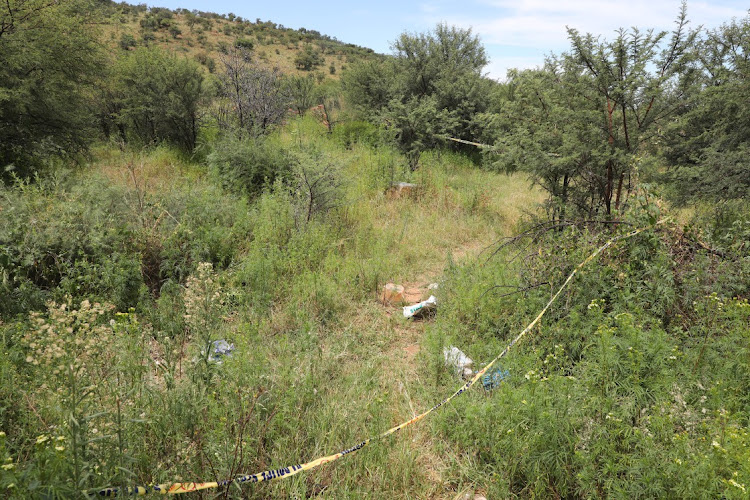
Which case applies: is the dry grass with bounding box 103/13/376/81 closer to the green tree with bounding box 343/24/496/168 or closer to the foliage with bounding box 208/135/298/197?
the green tree with bounding box 343/24/496/168

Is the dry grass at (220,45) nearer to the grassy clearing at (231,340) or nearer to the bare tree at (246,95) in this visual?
the bare tree at (246,95)

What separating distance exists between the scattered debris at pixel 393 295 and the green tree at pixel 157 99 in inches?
332

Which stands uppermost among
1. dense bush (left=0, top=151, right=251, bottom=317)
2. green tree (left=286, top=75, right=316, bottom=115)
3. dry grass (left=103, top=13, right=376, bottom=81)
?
dry grass (left=103, top=13, right=376, bottom=81)

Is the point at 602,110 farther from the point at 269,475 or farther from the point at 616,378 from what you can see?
the point at 269,475

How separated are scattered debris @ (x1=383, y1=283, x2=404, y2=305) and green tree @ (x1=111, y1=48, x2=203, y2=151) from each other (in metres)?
8.43

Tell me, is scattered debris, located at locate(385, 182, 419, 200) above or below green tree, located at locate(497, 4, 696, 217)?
below

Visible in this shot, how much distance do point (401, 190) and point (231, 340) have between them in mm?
5531

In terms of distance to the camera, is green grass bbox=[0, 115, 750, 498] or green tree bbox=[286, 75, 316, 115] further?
green tree bbox=[286, 75, 316, 115]

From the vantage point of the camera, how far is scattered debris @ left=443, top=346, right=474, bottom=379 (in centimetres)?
340

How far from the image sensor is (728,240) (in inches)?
171

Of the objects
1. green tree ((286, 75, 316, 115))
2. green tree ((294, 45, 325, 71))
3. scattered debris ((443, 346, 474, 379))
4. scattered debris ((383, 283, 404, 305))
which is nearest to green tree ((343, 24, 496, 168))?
green tree ((286, 75, 316, 115))

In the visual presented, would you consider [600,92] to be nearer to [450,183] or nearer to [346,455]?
[450,183]

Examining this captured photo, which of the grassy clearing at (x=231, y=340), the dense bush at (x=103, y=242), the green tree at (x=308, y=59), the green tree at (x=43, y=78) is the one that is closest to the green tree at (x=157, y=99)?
the green tree at (x=43, y=78)

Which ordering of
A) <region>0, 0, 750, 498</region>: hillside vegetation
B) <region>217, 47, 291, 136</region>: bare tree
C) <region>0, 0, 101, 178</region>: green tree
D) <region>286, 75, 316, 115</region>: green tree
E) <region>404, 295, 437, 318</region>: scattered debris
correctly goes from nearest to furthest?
<region>0, 0, 750, 498</region>: hillside vegetation < <region>404, 295, 437, 318</region>: scattered debris < <region>0, 0, 101, 178</region>: green tree < <region>217, 47, 291, 136</region>: bare tree < <region>286, 75, 316, 115</region>: green tree
